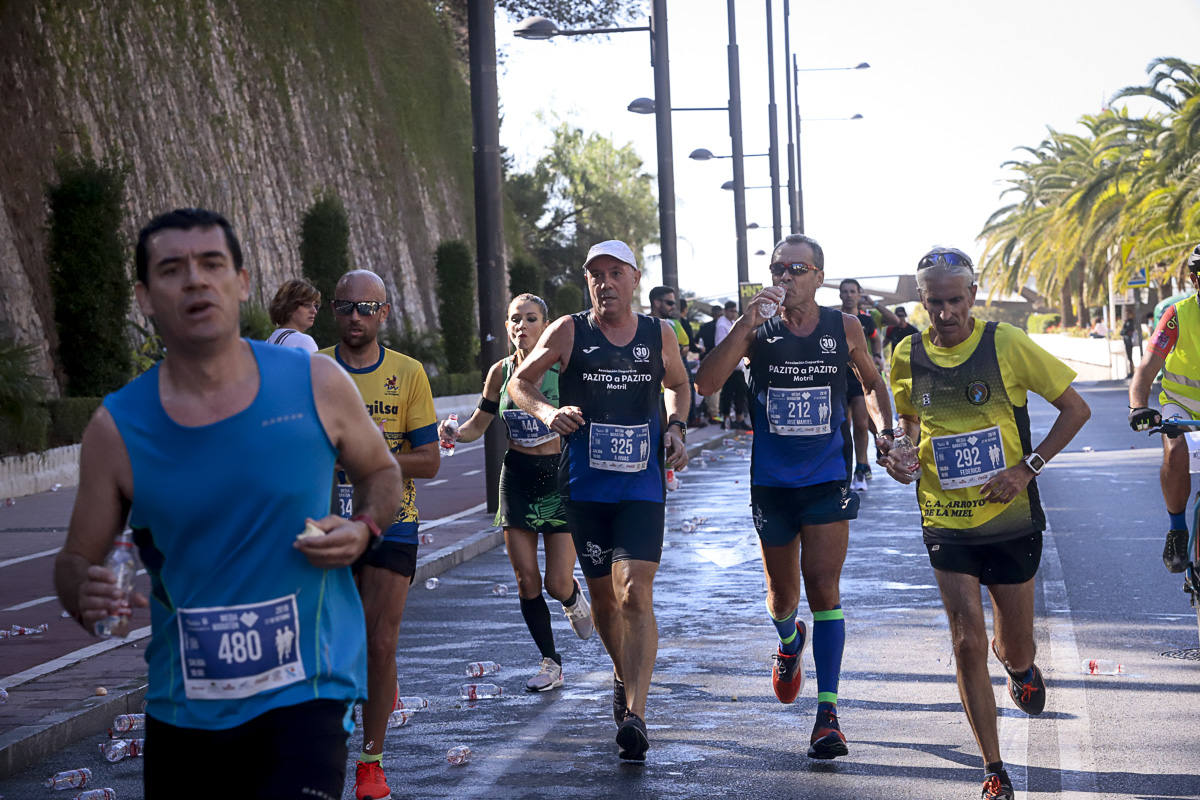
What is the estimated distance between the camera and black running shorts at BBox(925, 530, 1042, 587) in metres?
5.84

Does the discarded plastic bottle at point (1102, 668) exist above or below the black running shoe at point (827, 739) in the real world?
below

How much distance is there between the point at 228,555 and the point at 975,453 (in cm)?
321

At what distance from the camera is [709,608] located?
411 inches

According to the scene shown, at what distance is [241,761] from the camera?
343 cm

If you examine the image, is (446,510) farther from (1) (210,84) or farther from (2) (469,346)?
(2) (469,346)

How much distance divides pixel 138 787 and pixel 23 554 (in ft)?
25.6

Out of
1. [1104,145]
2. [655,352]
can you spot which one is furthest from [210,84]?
[1104,145]

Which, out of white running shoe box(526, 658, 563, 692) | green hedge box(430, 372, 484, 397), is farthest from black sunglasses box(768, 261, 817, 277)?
green hedge box(430, 372, 484, 397)

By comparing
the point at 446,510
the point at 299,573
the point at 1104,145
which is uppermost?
the point at 1104,145

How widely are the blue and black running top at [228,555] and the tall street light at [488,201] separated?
1201cm

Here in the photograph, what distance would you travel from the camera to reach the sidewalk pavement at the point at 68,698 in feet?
22.4

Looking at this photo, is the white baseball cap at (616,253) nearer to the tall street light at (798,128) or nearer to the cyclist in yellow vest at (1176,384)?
the cyclist in yellow vest at (1176,384)

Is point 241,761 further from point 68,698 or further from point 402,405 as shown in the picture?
point 68,698

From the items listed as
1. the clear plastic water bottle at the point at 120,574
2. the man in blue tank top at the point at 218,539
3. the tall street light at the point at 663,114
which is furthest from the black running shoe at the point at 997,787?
the tall street light at the point at 663,114
